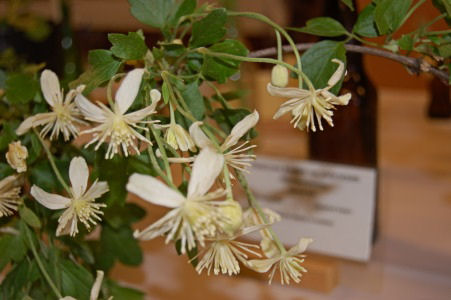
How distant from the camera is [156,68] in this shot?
1.22ft

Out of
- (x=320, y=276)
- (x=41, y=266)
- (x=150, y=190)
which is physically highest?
(x=150, y=190)

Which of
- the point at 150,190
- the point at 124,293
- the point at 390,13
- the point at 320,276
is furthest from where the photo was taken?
the point at 320,276

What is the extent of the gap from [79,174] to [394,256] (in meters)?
0.44

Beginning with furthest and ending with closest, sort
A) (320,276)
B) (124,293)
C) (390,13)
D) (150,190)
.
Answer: (320,276)
(124,293)
(390,13)
(150,190)

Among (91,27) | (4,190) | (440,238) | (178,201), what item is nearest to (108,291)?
(4,190)

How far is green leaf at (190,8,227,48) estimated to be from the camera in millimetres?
343

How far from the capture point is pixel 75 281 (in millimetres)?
397

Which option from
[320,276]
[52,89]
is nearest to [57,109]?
[52,89]

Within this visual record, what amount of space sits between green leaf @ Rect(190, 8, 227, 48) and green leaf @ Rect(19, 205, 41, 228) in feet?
0.52

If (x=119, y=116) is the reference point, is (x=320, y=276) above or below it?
below

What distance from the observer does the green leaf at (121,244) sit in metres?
0.52

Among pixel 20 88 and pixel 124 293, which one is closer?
pixel 20 88

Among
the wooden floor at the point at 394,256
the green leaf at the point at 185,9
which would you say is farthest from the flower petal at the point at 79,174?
the wooden floor at the point at 394,256

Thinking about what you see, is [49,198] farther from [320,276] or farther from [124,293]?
[320,276]
